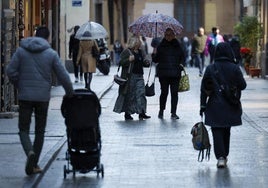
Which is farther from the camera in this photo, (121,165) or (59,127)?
(59,127)

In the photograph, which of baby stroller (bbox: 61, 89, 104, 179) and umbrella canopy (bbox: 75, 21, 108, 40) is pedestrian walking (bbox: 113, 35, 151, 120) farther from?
baby stroller (bbox: 61, 89, 104, 179)

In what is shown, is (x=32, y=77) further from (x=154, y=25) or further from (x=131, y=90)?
(x=154, y=25)

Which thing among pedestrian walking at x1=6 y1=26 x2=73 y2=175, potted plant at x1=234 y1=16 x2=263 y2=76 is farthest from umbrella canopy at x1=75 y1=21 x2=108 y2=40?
pedestrian walking at x1=6 y1=26 x2=73 y2=175

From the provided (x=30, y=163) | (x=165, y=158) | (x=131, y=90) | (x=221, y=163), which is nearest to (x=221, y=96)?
(x=221, y=163)

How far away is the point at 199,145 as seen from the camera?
14.1 metres

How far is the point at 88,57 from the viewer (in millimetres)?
29125

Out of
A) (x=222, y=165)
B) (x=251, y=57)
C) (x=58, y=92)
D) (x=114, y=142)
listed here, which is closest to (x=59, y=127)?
(x=114, y=142)

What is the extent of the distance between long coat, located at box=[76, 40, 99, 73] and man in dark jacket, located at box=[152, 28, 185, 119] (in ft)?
24.8

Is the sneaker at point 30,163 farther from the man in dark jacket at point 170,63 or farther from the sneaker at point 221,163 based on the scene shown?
the man in dark jacket at point 170,63

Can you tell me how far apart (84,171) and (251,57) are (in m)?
29.2

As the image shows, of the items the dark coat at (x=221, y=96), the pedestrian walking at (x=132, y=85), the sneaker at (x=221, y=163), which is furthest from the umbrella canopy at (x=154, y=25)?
the sneaker at (x=221, y=163)

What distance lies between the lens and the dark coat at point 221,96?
45.8 ft

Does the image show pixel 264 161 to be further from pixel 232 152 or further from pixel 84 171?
pixel 84 171

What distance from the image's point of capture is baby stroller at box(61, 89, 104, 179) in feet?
42.0
